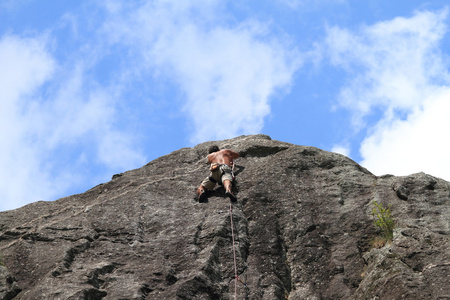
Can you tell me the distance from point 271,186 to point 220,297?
4.06 metres

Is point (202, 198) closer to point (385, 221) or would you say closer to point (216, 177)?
point (216, 177)

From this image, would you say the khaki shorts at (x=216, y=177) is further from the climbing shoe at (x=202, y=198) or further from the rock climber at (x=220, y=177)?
the climbing shoe at (x=202, y=198)

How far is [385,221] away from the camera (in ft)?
39.0

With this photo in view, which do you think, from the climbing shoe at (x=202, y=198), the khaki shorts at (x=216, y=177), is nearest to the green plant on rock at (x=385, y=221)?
the khaki shorts at (x=216, y=177)

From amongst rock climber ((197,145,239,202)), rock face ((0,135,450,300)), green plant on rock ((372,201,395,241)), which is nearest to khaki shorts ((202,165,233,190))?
rock climber ((197,145,239,202))

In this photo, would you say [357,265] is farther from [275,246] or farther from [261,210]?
[261,210]

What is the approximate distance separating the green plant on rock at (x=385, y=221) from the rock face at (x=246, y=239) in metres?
0.20

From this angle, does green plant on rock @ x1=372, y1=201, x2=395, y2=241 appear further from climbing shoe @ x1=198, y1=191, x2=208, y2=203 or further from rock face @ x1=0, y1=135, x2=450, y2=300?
climbing shoe @ x1=198, y1=191, x2=208, y2=203

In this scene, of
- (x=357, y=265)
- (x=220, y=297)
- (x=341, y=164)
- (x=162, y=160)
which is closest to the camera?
(x=220, y=297)

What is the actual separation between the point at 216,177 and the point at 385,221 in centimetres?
424

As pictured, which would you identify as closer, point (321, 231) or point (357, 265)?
point (357, 265)

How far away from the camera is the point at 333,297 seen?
424 inches

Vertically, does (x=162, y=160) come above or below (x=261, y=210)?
above

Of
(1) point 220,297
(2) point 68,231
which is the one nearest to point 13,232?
(2) point 68,231
